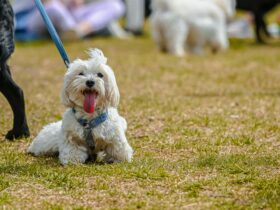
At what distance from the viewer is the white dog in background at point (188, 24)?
1323 centimetres

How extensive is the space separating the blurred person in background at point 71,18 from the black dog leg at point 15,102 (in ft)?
29.7

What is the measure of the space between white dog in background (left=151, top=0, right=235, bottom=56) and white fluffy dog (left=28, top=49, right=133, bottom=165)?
7.50m

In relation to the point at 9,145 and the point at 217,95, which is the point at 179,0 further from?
the point at 9,145

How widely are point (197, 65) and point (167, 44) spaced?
1.57 m

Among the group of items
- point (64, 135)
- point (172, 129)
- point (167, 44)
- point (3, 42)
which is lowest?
point (167, 44)

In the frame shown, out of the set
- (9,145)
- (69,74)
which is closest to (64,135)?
(69,74)

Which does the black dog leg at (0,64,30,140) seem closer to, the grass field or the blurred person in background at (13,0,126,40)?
the grass field

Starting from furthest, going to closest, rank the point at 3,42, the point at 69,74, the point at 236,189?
the point at 3,42 < the point at 69,74 < the point at 236,189

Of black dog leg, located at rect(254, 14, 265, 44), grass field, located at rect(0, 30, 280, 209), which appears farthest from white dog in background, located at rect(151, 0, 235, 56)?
black dog leg, located at rect(254, 14, 265, 44)

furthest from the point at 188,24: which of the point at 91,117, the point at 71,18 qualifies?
the point at 91,117

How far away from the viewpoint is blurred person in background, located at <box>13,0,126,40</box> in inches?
626

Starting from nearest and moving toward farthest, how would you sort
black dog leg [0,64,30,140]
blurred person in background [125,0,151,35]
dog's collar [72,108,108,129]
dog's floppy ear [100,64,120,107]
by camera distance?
1. dog's floppy ear [100,64,120,107]
2. dog's collar [72,108,108,129]
3. black dog leg [0,64,30,140]
4. blurred person in background [125,0,151,35]

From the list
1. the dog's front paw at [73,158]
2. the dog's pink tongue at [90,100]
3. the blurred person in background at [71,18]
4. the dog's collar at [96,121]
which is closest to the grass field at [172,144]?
the dog's front paw at [73,158]

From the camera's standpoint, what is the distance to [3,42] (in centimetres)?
658
